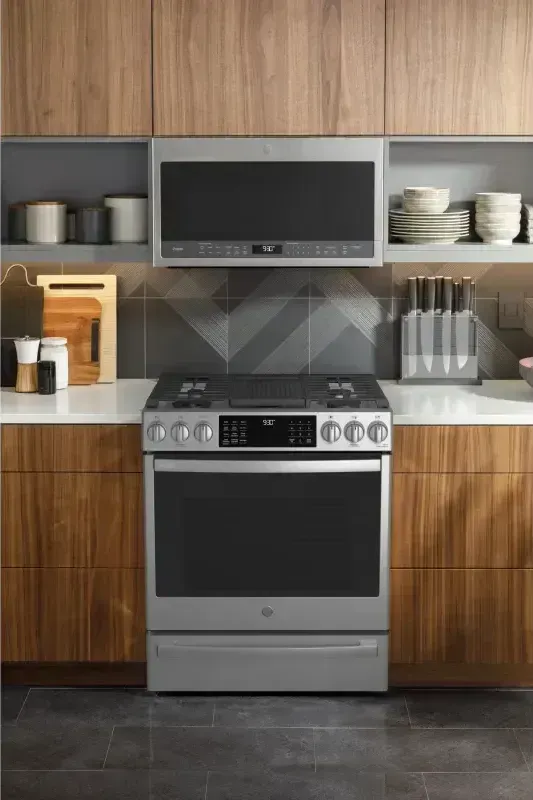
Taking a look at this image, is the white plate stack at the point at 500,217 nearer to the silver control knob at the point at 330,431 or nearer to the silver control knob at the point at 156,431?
the silver control knob at the point at 330,431

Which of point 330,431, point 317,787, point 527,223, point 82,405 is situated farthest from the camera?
point 527,223

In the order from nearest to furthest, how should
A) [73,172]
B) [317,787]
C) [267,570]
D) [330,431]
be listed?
[317,787] < [330,431] < [267,570] < [73,172]

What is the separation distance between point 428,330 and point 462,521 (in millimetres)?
805

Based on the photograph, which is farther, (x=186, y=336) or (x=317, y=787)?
(x=186, y=336)

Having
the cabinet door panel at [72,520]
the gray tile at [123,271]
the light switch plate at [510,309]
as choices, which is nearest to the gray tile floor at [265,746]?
the cabinet door panel at [72,520]

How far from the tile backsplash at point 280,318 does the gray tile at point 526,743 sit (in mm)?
1330

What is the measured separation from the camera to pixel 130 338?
3.53m

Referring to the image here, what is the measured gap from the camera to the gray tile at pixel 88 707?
9.37 ft

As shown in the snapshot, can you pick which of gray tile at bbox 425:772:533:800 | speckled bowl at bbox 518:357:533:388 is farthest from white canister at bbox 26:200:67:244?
gray tile at bbox 425:772:533:800

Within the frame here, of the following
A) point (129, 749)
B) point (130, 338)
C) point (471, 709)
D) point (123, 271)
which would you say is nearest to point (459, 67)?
point (123, 271)

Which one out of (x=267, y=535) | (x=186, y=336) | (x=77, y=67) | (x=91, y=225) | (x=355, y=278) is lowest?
(x=267, y=535)

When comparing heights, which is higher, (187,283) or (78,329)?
(187,283)

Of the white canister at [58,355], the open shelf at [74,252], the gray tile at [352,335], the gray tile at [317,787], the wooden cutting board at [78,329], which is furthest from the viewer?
the gray tile at [352,335]

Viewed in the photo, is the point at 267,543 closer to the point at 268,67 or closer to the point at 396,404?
the point at 396,404
